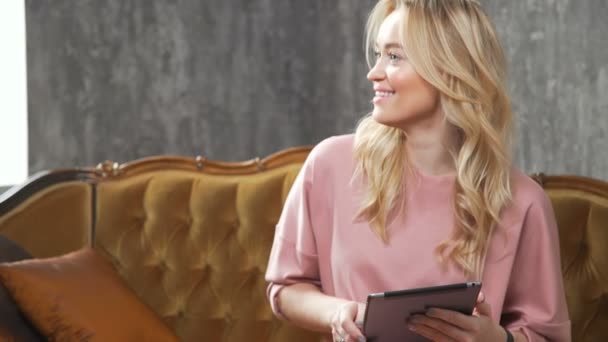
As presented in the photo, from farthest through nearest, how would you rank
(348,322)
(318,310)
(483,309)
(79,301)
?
(79,301) < (318,310) < (483,309) < (348,322)

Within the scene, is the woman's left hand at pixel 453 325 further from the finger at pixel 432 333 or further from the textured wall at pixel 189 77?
the textured wall at pixel 189 77

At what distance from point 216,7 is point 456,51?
8.72 feet

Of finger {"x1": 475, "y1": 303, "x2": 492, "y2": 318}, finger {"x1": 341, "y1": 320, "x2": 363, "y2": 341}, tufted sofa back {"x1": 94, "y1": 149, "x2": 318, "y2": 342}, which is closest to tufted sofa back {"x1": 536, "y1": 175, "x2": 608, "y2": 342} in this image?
tufted sofa back {"x1": 94, "y1": 149, "x2": 318, "y2": 342}

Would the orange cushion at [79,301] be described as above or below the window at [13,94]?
below

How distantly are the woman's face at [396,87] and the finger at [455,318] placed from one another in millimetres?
477

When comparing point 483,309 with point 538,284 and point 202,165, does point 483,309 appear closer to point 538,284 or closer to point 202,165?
point 538,284

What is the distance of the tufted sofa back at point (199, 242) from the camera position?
115 inches

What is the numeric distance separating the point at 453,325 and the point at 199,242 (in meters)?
1.31

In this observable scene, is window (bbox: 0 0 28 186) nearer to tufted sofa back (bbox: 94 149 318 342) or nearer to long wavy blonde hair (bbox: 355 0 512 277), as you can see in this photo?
tufted sofa back (bbox: 94 149 318 342)

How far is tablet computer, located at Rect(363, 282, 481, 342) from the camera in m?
1.66

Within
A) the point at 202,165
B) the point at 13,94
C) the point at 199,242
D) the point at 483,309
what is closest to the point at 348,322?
the point at 483,309

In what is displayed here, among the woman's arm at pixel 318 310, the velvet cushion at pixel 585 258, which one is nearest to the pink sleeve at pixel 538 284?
the woman's arm at pixel 318 310

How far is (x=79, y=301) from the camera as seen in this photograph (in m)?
2.52

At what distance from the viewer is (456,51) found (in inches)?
80.1
